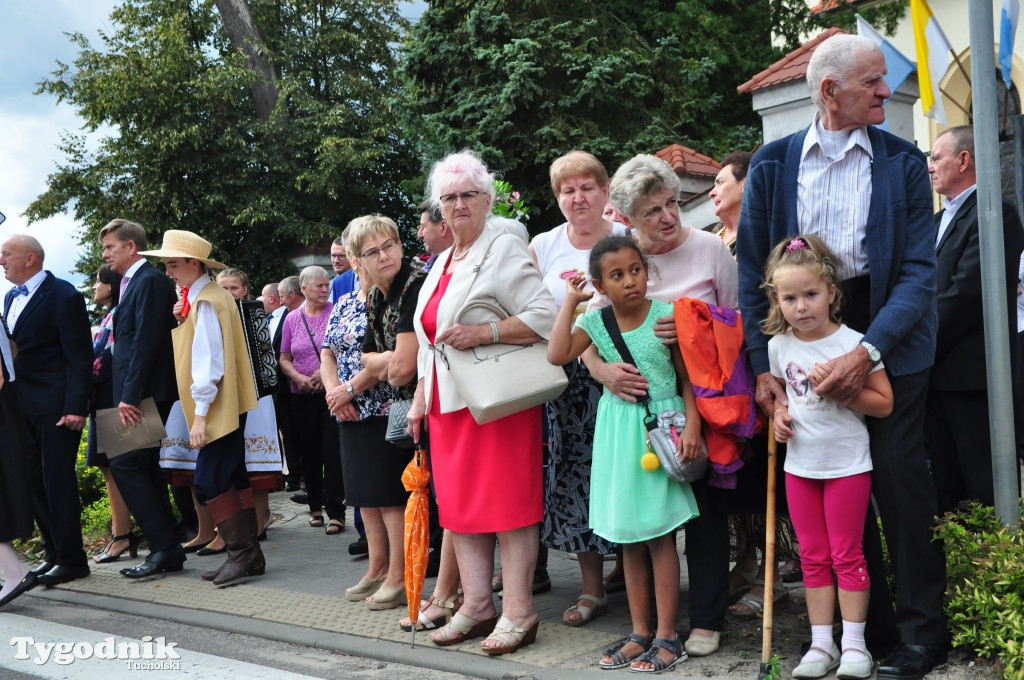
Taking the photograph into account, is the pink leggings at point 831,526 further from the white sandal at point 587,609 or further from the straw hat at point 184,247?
the straw hat at point 184,247

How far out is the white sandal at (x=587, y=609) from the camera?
16.6 ft

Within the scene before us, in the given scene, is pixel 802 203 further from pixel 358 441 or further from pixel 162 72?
pixel 162 72

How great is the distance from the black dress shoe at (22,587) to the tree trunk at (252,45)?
79.2 feet

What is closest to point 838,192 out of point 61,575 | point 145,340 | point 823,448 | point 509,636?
point 823,448

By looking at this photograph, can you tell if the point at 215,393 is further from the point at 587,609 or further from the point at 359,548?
the point at 587,609

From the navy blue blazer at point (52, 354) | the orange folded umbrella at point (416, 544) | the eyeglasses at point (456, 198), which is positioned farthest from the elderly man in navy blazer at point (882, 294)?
the navy blue blazer at point (52, 354)

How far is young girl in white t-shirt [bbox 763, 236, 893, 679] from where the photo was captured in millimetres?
3859

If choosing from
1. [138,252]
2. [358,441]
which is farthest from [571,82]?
[358,441]

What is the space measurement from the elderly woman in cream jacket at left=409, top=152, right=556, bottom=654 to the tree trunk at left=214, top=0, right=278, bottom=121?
1015 inches

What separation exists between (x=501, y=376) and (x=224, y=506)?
2.99 meters

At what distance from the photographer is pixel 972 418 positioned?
475 cm

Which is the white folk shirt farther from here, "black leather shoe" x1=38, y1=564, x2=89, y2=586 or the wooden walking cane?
the wooden walking cane

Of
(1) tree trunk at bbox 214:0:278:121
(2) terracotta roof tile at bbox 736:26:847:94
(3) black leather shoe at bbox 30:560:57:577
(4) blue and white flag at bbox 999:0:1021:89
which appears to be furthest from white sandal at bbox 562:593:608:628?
(1) tree trunk at bbox 214:0:278:121

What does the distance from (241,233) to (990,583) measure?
26.9 meters
